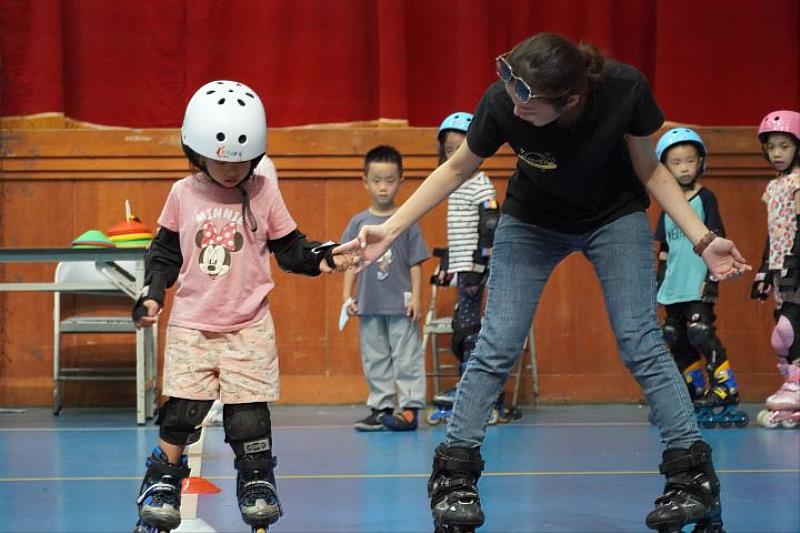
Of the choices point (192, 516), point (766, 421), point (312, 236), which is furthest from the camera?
point (312, 236)

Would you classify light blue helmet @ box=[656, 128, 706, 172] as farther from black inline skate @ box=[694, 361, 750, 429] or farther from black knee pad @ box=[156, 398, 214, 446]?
black knee pad @ box=[156, 398, 214, 446]

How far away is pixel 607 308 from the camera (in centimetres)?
376

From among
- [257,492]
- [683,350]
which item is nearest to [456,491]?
[257,492]

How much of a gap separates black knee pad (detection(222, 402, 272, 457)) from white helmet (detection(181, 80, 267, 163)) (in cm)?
78

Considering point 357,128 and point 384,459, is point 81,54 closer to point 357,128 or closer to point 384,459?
point 357,128

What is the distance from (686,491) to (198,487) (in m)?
2.02

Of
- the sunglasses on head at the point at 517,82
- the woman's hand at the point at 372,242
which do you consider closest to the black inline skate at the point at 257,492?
the woman's hand at the point at 372,242

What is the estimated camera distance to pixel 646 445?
615 cm

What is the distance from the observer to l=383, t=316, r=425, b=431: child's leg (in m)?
6.82

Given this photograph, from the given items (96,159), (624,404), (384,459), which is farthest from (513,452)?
(96,159)

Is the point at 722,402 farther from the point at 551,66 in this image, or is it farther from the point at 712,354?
the point at 551,66

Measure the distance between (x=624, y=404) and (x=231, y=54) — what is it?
3.59 meters

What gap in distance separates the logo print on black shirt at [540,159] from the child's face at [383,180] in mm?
3144

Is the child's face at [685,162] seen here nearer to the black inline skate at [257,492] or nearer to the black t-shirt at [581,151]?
the black t-shirt at [581,151]
